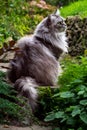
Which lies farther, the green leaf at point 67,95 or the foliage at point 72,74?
the foliage at point 72,74

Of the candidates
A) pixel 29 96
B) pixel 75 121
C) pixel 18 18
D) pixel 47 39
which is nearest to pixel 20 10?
pixel 18 18

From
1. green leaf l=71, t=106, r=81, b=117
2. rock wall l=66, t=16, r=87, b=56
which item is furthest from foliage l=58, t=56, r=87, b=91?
rock wall l=66, t=16, r=87, b=56

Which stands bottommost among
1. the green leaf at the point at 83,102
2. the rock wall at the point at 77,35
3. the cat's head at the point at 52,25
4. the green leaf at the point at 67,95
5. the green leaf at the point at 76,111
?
the rock wall at the point at 77,35

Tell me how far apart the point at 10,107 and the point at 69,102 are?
0.89m

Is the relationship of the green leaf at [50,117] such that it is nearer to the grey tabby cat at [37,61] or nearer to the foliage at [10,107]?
the foliage at [10,107]

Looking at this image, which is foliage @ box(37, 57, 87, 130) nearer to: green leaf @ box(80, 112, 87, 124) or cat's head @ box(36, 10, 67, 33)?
green leaf @ box(80, 112, 87, 124)

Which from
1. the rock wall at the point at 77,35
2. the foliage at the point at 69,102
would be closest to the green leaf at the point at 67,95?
the foliage at the point at 69,102

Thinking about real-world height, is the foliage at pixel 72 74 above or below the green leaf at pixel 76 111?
above

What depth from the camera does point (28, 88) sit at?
6.11 metres

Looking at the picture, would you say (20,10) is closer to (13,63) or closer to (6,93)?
(13,63)

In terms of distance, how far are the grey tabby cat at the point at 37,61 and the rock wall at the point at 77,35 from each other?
115 inches

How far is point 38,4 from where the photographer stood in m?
12.4

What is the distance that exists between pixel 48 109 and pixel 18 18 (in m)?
5.59

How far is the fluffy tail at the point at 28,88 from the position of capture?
19.7 feet
